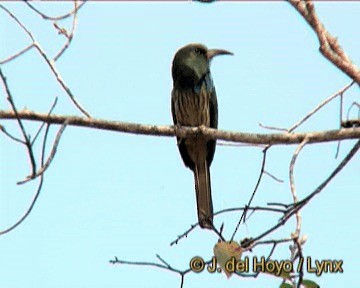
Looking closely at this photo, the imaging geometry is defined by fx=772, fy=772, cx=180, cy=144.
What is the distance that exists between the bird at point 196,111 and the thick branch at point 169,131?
4.61 feet

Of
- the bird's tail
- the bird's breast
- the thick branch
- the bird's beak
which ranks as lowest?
the bird's tail

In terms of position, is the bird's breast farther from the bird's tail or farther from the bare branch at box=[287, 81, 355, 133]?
the bare branch at box=[287, 81, 355, 133]

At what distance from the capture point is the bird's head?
19.6 ft

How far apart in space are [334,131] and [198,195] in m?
2.29

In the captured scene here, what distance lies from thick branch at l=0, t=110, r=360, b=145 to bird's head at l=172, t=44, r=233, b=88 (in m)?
1.56

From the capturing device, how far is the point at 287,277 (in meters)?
3.11

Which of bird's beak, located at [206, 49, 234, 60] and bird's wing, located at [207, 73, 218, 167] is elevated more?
bird's beak, located at [206, 49, 234, 60]

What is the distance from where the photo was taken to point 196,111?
19.2 ft

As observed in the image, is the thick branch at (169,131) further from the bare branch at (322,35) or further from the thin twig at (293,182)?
the bare branch at (322,35)

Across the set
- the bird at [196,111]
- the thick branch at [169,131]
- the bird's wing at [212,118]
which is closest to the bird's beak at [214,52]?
the bird at [196,111]

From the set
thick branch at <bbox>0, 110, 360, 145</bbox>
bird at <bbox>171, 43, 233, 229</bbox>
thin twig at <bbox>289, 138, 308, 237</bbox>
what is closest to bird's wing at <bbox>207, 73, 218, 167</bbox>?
bird at <bbox>171, 43, 233, 229</bbox>

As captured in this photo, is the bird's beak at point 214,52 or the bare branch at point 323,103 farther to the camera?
the bird's beak at point 214,52

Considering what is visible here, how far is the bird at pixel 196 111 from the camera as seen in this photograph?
5.85 m

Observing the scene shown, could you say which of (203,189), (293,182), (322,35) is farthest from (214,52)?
(293,182)
